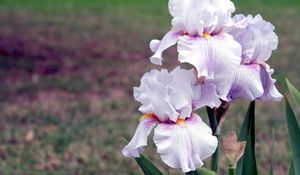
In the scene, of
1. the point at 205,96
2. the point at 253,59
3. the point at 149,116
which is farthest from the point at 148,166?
the point at 253,59

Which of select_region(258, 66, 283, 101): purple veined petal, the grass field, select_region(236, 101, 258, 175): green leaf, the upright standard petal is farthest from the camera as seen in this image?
the grass field

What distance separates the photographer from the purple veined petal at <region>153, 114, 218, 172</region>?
202 centimetres

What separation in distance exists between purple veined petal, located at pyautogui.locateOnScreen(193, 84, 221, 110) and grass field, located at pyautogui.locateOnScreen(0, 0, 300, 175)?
2398mm

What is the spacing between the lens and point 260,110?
21.6 ft

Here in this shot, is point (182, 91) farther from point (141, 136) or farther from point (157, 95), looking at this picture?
point (141, 136)

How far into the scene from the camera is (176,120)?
6.91ft

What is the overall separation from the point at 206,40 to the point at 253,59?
9.1 inches

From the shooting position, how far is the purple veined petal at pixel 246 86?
7.07 ft

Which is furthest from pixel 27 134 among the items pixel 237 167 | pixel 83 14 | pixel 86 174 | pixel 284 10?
pixel 284 10

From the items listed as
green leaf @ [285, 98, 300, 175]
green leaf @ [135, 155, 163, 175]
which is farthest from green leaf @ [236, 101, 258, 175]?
green leaf @ [135, 155, 163, 175]

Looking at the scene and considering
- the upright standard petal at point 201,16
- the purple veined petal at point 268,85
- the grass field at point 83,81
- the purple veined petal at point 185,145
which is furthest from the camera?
the grass field at point 83,81

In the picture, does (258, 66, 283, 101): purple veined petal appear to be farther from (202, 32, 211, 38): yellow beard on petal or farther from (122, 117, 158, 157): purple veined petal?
(122, 117, 158, 157): purple veined petal

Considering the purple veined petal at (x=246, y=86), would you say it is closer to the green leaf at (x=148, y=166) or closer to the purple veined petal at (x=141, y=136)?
the purple veined petal at (x=141, y=136)

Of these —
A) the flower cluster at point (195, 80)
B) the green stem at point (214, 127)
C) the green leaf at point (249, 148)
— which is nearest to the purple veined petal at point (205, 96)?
the flower cluster at point (195, 80)
